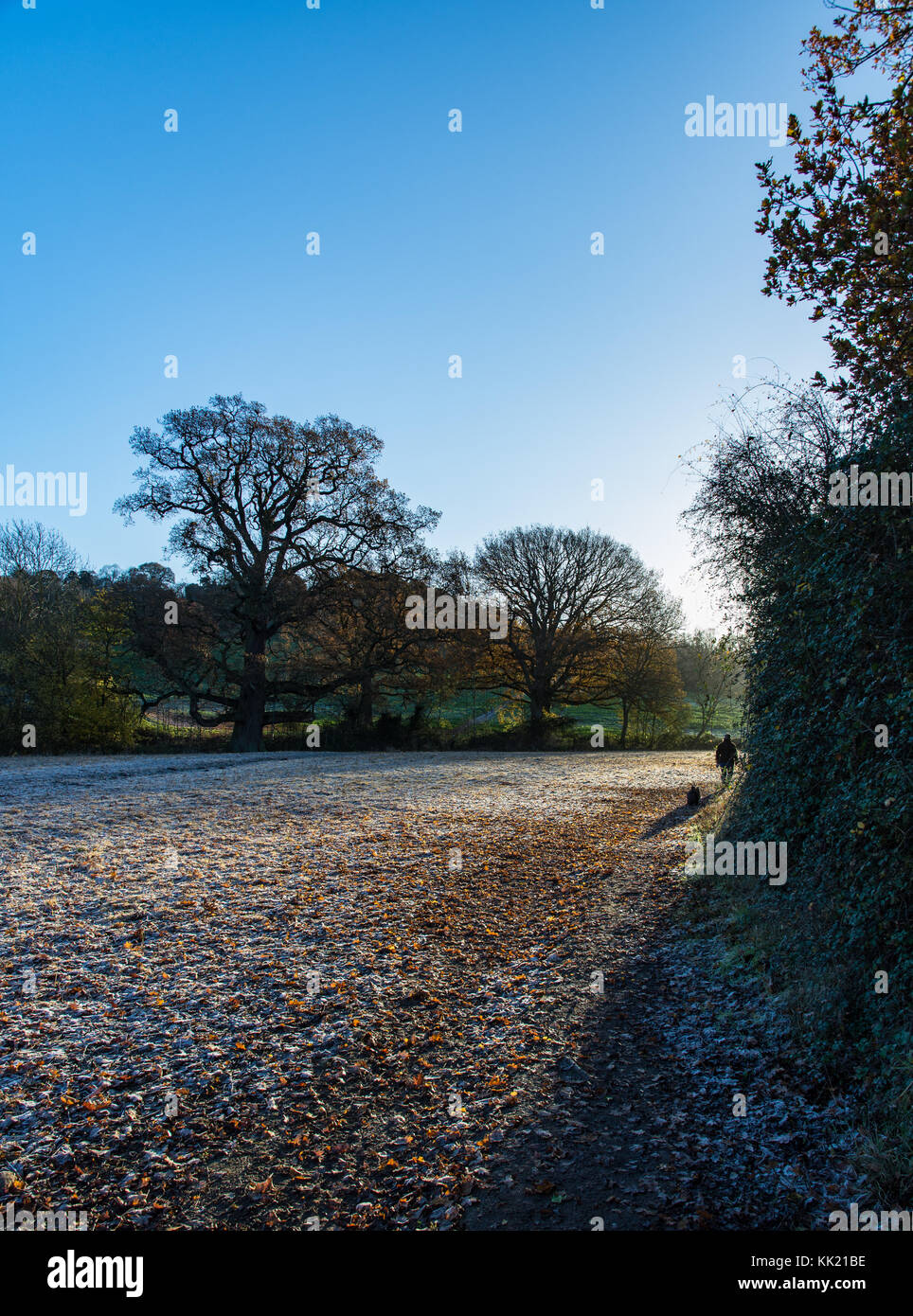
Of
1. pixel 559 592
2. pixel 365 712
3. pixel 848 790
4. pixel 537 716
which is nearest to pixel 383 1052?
pixel 848 790

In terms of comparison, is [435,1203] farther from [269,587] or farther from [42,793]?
[269,587]

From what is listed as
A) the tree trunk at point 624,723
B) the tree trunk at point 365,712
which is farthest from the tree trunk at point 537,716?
the tree trunk at point 365,712

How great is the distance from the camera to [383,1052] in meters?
4.92

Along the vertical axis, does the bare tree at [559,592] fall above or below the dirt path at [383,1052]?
above

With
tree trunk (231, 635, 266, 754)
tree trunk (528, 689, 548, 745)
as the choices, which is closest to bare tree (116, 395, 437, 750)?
A: tree trunk (231, 635, 266, 754)

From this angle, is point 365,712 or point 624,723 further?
point 624,723

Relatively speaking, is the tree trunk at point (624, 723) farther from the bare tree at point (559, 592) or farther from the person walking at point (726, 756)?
the person walking at point (726, 756)

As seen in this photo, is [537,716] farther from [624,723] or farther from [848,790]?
[848,790]

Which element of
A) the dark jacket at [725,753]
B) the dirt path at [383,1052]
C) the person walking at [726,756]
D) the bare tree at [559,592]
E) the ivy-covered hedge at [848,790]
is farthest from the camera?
the bare tree at [559,592]

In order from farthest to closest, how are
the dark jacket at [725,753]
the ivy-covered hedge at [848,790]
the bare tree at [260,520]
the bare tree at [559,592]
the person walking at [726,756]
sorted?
the bare tree at [559,592] → the bare tree at [260,520] → the dark jacket at [725,753] → the person walking at [726,756] → the ivy-covered hedge at [848,790]

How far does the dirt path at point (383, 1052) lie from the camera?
350 centimetres

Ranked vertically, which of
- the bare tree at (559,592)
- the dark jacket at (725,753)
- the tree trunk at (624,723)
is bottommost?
the tree trunk at (624,723)

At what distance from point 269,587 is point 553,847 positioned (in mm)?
21973

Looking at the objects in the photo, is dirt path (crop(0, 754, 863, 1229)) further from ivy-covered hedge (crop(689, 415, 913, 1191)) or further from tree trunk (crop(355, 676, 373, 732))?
tree trunk (crop(355, 676, 373, 732))
